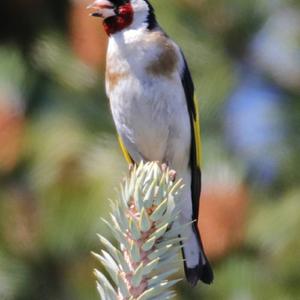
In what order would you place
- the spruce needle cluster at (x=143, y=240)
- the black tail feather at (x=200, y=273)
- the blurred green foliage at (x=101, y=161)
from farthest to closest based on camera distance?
the blurred green foliage at (x=101, y=161) → the black tail feather at (x=200, y=273) → the spruce needle cluster at (x=143, y=240)

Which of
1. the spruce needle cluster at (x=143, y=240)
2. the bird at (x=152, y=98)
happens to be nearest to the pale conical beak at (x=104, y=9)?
the bird at (x=152, y=98)

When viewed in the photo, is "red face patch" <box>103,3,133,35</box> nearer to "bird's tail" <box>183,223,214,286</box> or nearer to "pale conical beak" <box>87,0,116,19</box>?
"pale conical beak" <box>87,0,116,19</box>

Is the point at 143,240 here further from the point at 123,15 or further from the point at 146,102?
the point at 123,15

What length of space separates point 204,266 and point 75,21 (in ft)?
6.33

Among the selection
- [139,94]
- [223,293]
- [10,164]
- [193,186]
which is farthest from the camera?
[10,164]

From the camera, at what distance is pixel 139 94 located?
2.12 metres

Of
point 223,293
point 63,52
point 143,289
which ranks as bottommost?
point 223,293

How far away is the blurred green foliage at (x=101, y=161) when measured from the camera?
2729 millimetres

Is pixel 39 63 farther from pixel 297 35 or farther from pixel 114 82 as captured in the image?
pixel 114 82

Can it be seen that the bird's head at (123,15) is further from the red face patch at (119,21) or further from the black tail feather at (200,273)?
the black tail feather at (200,273)

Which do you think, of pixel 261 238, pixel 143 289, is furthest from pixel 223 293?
pixel 143 289

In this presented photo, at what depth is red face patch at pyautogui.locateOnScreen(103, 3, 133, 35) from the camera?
231cm

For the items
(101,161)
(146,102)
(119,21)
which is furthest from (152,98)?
(101,161)

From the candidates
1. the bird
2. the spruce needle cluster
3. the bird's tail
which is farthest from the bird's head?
the spruce needle cluster
